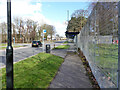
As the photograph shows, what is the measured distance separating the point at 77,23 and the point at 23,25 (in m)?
36.6

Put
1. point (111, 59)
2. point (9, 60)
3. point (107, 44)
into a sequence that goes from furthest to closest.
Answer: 1. point (9, 60)
2. point (107, 44)
3. point (111, 59)

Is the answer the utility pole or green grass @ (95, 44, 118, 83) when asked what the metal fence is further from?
the utility pole

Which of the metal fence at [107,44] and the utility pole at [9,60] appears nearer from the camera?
the metal fence at [107,44]

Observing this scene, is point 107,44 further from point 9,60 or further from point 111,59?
point 9,60

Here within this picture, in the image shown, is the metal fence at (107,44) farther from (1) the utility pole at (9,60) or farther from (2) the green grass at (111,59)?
(1) the utility pole at (9,60)

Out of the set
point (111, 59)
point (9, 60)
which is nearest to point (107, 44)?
point (111, 59)

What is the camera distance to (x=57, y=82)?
4.05 meters

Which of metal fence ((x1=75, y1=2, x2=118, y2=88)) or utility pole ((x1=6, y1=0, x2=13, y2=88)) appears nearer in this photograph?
metal fence ((x1=75, y1=2, x2=118, y2=88))

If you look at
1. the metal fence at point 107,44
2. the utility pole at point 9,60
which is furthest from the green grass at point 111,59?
the utility pole at point 9,60

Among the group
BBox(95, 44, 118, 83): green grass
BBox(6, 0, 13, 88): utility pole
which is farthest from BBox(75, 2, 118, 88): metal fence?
BBox(6, 0, 13, 88): utility pole

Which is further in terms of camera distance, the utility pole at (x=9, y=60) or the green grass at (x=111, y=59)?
the utility pole at (x=9, y=60)

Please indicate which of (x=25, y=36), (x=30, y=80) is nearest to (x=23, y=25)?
(x=25, y=36)

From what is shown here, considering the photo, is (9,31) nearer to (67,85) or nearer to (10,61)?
(10,61)

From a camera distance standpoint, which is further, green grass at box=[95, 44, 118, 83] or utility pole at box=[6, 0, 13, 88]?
utility pole at box=[6, 0, 13, 88]
